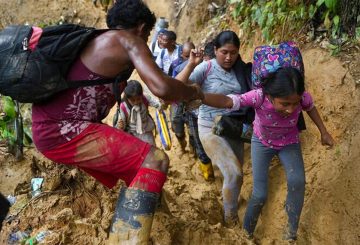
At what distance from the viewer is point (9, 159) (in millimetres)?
5793

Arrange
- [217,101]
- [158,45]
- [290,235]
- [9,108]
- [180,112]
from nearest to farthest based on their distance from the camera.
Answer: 1. [217,101]
2. [290,235]
3. [9,108]
4. [180,112]
5. [158,45]

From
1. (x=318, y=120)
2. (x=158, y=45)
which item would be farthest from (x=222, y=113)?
(x=158, y=45)

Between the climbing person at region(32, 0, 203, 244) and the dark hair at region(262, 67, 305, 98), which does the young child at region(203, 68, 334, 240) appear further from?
the climbing person at region(32, 0, 203, 244)

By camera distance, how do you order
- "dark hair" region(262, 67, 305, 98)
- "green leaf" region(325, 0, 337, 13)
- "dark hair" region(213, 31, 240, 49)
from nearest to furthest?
"dark hair" region(262, 67, 305, 98) → "dark hair" region(213, 31, 240, 49) → "green leaf" region(325, 0, 337, 13)

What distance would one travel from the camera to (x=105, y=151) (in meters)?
3.01

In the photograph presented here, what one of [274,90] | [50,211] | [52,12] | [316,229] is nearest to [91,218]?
[50,211]

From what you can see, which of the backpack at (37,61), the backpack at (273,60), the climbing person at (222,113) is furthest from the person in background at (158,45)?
the backpack at (37,61)

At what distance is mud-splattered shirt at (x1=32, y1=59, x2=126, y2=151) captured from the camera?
2.98 meters

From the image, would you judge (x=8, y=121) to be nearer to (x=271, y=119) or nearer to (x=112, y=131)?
(x=112, y=131)

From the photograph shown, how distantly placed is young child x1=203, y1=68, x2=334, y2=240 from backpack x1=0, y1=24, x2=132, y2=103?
120 cm

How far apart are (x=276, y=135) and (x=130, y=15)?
171cm

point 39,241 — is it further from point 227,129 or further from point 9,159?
point 9,159

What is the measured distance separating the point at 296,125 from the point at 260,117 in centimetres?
37

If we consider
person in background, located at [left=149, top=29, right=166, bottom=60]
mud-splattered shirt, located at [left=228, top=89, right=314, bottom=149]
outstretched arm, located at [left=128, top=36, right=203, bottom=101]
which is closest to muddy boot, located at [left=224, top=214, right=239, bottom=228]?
mud-splattered shirt, located at [left=228, top=89, right=314, bottom=149]
